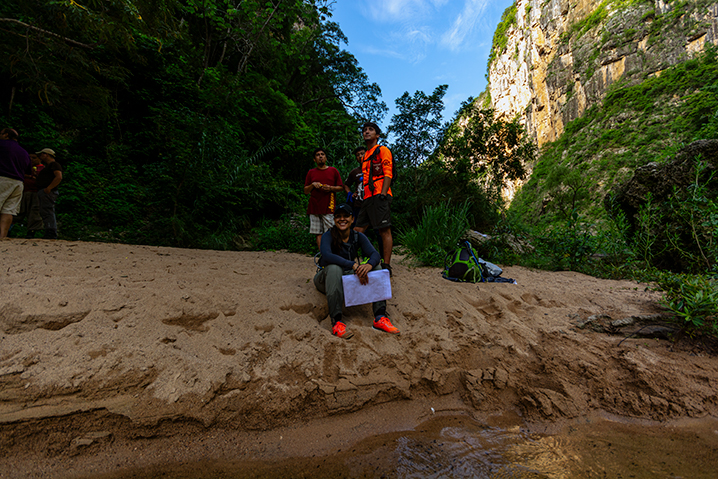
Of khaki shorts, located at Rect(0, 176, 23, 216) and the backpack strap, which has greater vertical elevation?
khaki shorts, located at Rect(0, 176, 23, 216)

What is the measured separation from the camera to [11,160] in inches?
150

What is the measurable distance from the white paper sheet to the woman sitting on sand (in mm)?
45

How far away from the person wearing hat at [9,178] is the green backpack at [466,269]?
568cm

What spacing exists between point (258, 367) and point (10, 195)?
4542 mm

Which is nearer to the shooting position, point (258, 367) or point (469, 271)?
point (258, 367)

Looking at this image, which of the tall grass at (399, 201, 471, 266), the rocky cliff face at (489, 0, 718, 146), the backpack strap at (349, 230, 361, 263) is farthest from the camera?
the rocky cliff face at (489, 0, 718, 146)

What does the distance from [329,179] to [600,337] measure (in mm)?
3488

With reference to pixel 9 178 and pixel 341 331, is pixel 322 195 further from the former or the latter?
pixel 9 178

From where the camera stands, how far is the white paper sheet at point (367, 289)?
2.45m

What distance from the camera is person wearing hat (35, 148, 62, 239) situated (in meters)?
4.38

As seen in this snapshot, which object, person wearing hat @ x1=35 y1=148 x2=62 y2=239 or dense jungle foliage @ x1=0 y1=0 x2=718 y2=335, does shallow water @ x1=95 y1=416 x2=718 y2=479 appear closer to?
dense jungle foliage @ x1=0 y1=0 x2=718 y2=335

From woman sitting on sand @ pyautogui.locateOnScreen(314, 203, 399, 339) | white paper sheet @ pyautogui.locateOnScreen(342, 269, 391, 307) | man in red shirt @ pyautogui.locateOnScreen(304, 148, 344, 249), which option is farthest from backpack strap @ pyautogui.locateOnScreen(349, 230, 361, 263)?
man in red shirt @ pyautogui.locateOnScreen(304, 148, 344, 249)

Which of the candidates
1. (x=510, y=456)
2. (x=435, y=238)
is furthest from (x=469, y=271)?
(x=510, y=456)

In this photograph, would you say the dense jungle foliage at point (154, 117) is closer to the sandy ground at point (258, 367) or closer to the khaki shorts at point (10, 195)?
the khaki shorts at point (10, 195)
